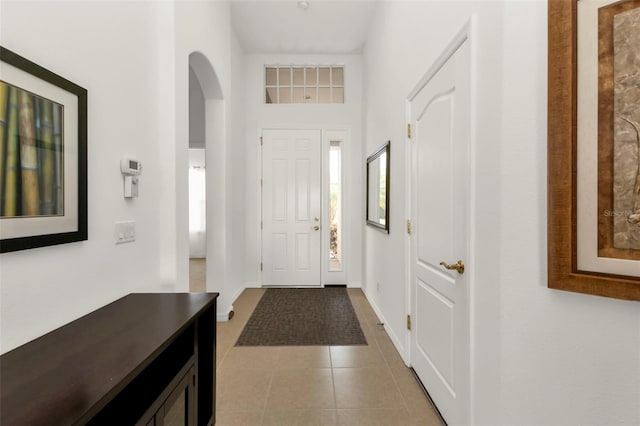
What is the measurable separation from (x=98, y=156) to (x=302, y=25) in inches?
128

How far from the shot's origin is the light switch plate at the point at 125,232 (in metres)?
1.57

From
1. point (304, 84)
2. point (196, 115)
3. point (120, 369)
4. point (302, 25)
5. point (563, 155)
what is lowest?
point (120, 369)

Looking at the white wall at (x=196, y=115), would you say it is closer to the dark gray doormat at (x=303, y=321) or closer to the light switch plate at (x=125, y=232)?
the dark gray doormat at (x=303, y=321)

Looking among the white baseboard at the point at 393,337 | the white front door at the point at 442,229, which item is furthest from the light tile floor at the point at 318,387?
the white front door at the point at 442,229

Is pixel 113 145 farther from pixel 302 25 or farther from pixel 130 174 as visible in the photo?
pixel 302 25

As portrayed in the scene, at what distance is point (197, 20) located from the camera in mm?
2465

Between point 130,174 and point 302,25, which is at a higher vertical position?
point 302,25

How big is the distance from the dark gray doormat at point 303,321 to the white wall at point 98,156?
125 cm

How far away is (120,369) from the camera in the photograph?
2.89ft

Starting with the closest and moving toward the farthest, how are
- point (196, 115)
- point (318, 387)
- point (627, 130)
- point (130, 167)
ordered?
point (627, 130) → point (130, 167) → point (318, 387) → point (196, 115)

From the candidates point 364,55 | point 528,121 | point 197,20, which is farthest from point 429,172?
point 364,55

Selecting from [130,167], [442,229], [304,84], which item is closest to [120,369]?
[130,167]

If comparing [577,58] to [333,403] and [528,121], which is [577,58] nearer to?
[528,121]

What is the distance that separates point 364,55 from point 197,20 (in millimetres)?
2579
